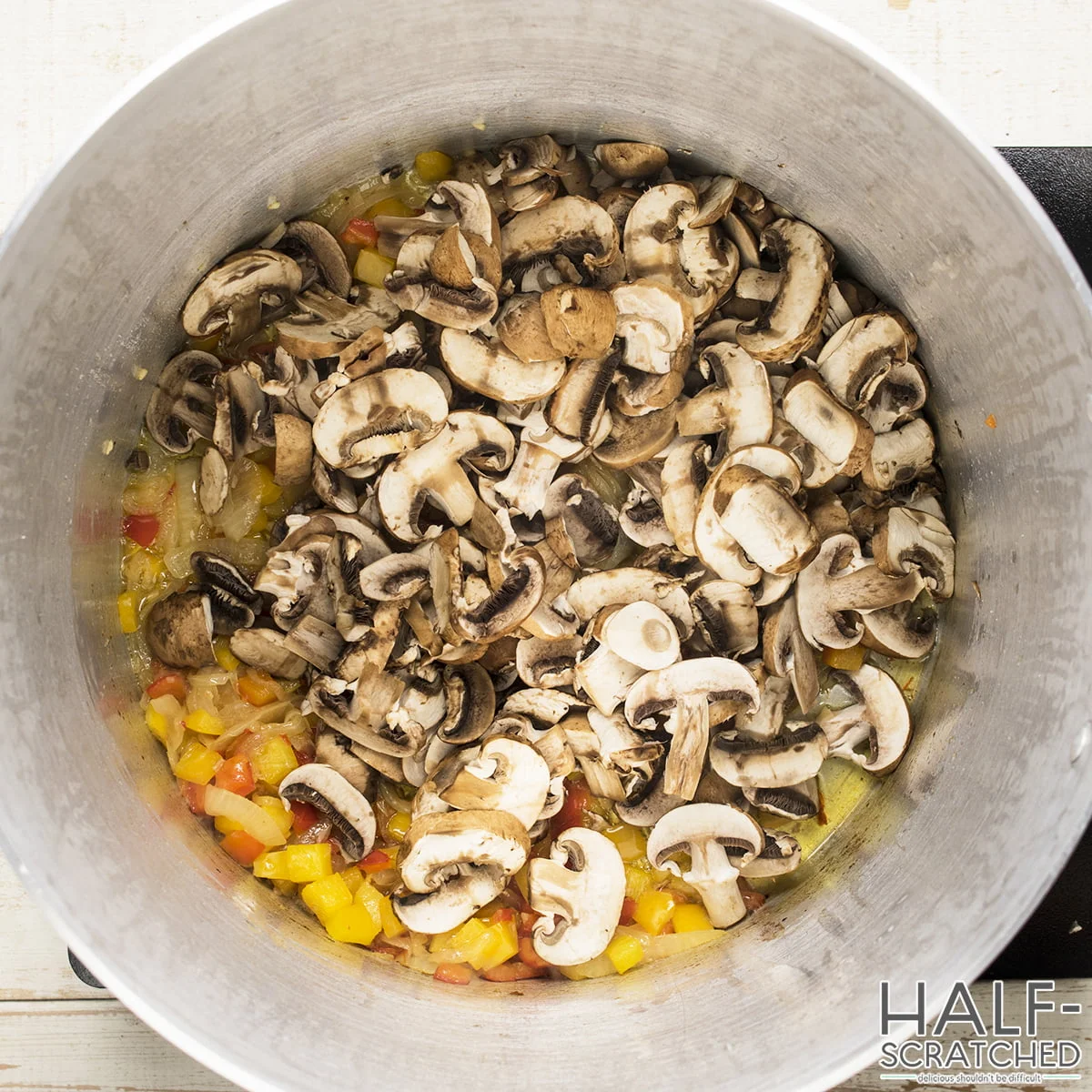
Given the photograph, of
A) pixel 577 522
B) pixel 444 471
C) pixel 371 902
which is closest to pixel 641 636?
pixel 577 522

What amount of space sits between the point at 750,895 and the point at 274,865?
82 centimetres

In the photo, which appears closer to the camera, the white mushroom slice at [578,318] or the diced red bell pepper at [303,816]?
the white mushroom slice at [578,318]

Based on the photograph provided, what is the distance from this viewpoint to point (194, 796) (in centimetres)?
172

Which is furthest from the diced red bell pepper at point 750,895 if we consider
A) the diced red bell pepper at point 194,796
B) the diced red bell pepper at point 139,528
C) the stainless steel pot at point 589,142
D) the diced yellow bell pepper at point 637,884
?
the diced red bell pepper at point 139,528

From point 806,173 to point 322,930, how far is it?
1.47 m

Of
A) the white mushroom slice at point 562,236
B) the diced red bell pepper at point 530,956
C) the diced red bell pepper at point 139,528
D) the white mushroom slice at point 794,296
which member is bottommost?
the diced red bell pepper at point 530,956

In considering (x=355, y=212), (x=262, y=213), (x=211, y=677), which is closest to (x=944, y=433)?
(x=355, y=212)

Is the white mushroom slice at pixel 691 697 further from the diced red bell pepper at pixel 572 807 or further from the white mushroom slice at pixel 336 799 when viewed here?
the white mushroom slice at pixel 336 799

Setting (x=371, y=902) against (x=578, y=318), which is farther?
(x=371, y=902)

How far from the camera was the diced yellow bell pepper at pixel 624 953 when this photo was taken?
1.70m

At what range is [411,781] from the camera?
5.82ft

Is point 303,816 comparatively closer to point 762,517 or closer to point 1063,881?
point 762,517

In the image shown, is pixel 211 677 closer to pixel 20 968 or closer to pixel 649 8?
pixel 20 968

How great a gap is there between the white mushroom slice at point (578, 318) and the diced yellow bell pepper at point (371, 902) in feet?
3.18
